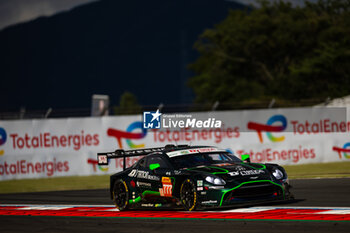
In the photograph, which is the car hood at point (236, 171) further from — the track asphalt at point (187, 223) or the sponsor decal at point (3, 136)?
the sponsor decal at point (3, 136)

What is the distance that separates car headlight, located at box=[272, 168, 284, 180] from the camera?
34.2 ft

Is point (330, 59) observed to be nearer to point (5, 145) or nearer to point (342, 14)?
point (342, 14)

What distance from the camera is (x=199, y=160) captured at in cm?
1098

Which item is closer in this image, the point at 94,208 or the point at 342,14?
the point at 94,208

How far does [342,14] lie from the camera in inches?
2331

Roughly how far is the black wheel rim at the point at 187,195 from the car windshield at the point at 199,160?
1.64 ft

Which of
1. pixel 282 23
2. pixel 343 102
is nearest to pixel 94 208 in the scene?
pixel 343 102

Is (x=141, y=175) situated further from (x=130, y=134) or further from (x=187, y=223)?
(x=130, y=134)

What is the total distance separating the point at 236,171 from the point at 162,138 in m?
12.7

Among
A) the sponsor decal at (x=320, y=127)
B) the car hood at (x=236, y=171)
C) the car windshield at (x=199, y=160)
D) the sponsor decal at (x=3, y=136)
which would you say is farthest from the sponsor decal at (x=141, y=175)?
the sponsor decal at (x=320, y=127)

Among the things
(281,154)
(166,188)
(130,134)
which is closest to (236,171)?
(166,188)

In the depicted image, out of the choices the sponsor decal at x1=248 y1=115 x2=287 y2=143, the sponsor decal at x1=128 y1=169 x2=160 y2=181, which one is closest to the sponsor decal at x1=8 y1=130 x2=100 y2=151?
the sponsor decal at x1=248 y1=115 x2=287 y2=143

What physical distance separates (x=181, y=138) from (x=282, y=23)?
37.9 meters

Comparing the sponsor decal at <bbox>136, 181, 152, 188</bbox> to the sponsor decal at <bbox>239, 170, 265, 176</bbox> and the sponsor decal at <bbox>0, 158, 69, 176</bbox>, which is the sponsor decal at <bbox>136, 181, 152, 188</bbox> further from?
the sponsor decal at <bbox>0, 158, 69, 176</bbox>
